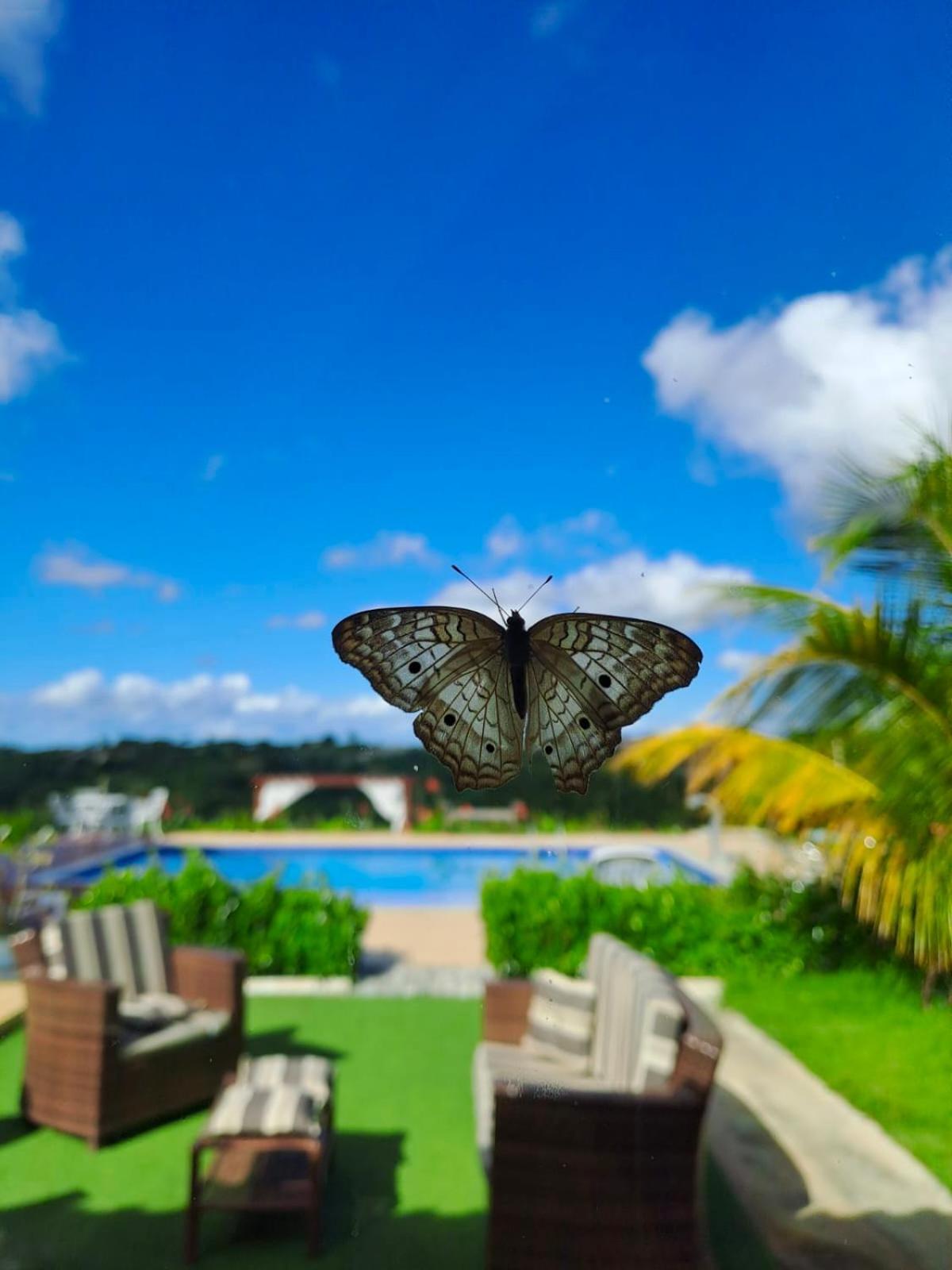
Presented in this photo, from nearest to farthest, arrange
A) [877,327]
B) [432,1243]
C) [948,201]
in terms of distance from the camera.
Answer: [877,327]
[948,201]
[432,1243]

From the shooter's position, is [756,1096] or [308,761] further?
[756,1096]

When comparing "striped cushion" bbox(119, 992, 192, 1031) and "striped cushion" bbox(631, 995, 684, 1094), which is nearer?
"striped cushion" bbox(631, 995, 684, 1094)

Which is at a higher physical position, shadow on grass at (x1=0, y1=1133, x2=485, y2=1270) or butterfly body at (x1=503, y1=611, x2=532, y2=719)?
butterfly body at (x1=503, y1=611, x2=532, y2=719)

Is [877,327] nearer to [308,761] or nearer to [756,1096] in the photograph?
[308,761]

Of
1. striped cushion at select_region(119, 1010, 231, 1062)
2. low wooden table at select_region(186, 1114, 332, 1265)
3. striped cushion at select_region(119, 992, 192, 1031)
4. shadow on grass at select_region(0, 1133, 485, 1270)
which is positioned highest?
striped cushion at select_region(119, 992, 192, 1031)

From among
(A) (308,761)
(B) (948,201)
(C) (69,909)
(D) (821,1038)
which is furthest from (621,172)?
(C) (69,909)

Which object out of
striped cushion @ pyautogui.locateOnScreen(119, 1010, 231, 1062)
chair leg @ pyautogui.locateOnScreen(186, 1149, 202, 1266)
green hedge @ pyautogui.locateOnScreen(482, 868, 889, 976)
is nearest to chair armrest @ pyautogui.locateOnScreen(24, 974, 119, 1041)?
striped cushion @ pyautogui.locateOnScreen(119, 1010, 231, 1062)

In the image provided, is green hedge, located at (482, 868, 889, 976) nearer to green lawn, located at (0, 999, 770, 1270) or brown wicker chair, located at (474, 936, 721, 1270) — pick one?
green lawn, located at (0, 999, 770, 1270)
